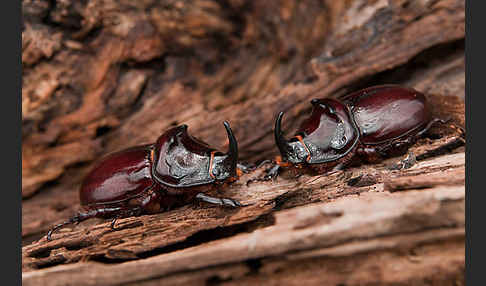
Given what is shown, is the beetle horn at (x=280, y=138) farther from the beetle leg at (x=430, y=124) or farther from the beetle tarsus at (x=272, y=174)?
the beetle leg at (x=430, y=124)

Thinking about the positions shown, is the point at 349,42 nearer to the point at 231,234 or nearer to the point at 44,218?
the point at 231,234

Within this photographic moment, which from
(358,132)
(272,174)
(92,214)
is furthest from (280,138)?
(92,214)

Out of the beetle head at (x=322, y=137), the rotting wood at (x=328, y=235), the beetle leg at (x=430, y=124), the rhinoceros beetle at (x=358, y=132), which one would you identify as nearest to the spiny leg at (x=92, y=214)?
the rotting wood at (x=328, y=235)

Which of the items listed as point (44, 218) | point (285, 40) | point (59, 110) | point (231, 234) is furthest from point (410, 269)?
point (285, 40)

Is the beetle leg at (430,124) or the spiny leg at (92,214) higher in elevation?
the beetle leg at (430,124)

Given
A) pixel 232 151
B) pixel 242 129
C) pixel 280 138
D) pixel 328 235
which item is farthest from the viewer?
pixel 242 129

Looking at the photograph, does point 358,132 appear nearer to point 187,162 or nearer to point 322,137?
point 322,137
